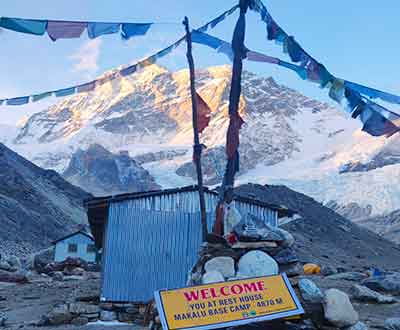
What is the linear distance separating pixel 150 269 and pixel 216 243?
6347mm

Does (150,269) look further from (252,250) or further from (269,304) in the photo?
(269,304)

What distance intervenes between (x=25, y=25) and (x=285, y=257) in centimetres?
699

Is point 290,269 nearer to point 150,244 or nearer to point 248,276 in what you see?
point 248,276

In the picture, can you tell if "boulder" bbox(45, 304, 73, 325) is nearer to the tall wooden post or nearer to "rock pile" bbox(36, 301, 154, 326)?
"rock pile" bbox(36, 301, 154, 326)

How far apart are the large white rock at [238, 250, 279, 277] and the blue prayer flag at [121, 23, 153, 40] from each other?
599cm

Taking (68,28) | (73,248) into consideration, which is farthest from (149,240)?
(73,248)

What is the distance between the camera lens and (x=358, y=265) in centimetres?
5159

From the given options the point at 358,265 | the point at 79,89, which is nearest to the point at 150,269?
the point at 79,89

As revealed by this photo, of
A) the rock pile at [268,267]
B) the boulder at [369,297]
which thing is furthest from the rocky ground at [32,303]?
the boulder at [369,297]

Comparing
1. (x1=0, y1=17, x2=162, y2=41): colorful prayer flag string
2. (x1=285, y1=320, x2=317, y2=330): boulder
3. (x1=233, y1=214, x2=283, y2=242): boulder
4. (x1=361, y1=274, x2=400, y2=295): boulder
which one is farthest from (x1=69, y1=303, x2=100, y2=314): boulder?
(x1=361, y1=274, x2=400, y2=295): boulder

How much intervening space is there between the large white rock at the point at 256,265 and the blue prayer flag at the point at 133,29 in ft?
19.7

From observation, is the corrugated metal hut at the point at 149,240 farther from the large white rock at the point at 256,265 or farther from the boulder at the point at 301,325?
the boulder at the point at 301,325

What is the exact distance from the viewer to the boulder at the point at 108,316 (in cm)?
1445

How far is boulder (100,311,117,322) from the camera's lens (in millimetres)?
14452
